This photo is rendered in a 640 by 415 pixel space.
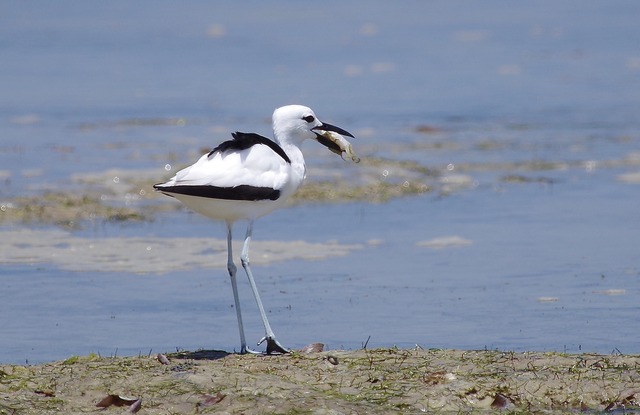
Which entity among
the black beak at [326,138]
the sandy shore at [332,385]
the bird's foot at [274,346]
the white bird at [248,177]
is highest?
the black beak at [326,138]

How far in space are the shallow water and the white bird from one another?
0.98 meters

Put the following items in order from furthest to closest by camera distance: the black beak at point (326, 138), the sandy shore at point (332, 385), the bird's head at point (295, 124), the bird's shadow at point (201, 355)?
the black beak at point (326, 138), the bird's head at point (295, 124), the bird's shadow at point (201, 355), the sandy shore at point (332, 385)

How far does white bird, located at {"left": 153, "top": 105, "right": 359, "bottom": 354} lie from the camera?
7.62m

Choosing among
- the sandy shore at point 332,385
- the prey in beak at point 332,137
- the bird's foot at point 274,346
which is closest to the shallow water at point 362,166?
the bird's foot at point 274,346

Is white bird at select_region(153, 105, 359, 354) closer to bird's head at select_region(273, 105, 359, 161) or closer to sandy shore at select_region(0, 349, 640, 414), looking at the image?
bird's head at select_region(273, 105, 359, 161)

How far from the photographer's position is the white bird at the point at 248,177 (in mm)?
7625

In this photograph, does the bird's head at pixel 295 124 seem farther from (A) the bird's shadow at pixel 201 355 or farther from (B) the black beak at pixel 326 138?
(A) the bird's shadow at pixel 201 355

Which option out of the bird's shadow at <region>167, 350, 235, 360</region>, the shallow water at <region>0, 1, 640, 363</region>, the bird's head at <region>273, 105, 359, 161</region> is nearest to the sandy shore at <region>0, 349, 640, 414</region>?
the bird's shadow at <region>167, 350, 235, 360</region>

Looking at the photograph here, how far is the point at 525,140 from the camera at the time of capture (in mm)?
16781

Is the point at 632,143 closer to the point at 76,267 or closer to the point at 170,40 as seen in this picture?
the point at 76,267

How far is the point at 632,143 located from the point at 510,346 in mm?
8751

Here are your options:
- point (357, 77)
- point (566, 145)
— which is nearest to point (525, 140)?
point (566, 145)

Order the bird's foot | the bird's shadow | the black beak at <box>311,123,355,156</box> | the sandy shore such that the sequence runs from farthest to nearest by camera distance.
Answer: the black beak at <box>311,123,355,156</box>
the bird's foot
the bird's shadow
the sandy shore

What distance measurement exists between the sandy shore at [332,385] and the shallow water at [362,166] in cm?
90
